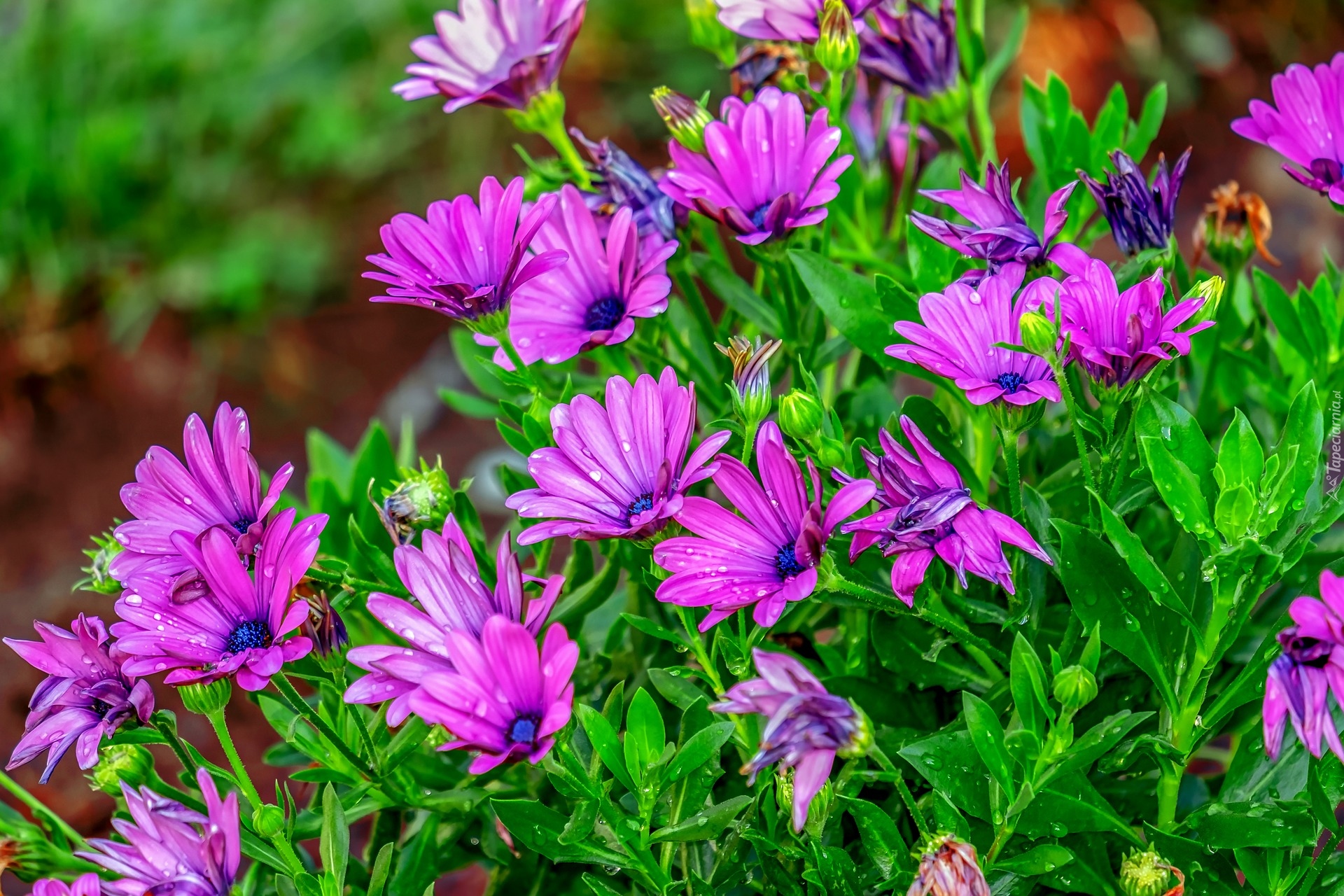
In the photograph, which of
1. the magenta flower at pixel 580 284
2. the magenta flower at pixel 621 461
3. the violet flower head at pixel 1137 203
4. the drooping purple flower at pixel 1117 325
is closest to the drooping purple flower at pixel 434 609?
the magenta flower at pixel 621 461

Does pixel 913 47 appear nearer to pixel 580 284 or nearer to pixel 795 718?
pixel 580 284

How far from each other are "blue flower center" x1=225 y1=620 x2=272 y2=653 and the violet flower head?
0.52 metres

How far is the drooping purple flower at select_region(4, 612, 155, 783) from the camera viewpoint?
2.10 ft

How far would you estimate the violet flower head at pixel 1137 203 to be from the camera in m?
0.73

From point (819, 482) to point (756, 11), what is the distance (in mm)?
343

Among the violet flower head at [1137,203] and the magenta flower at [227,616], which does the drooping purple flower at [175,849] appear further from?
the violet flower head at [1137,203]

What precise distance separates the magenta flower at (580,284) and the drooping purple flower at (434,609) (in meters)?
0.15

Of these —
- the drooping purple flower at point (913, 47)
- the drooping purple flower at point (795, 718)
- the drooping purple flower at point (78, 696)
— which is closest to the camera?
the drooping purple flower at point (795, 718)

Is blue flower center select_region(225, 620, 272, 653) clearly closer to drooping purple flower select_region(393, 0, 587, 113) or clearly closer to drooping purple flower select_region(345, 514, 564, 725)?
drooping purple flower select_region(345, 514, 564, 725)

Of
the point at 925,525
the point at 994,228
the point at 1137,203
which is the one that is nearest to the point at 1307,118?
the point at 1137,203

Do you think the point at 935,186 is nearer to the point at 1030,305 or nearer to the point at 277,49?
the point at 1030,305

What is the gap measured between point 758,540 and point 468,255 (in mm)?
Answer: 232

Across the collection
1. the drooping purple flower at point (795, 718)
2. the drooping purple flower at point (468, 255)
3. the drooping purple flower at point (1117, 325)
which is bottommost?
the drooping purple flower at point (795, 718)

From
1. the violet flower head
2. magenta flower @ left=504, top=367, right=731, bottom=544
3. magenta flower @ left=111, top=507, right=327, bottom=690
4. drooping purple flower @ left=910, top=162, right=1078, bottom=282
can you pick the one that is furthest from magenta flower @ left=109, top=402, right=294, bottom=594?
the violet flower head
